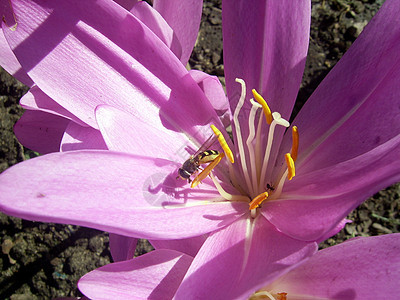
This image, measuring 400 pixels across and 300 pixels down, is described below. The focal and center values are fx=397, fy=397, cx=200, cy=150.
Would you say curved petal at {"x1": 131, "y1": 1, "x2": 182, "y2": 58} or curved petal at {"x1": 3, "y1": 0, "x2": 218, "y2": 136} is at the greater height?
curved petal at {"x1": 131, "y1": 1, "x2": 182, "y2": 58}

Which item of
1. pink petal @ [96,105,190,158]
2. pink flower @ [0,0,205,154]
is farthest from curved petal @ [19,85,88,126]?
pink petal @ [96,105,190,158]

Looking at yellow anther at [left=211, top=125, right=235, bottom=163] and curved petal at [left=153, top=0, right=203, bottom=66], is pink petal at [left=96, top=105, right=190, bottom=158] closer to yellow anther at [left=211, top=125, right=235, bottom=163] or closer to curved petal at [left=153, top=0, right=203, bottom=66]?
yellow anther at [left=211, top=125, right=235, bottom=163]

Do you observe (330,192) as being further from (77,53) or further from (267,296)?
(77,53)

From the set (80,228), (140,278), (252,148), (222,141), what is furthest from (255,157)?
(80,228)

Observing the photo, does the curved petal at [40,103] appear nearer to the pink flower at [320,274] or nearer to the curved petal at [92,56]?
the curved petal at [92,56]

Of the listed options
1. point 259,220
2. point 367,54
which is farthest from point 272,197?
point 367,54
